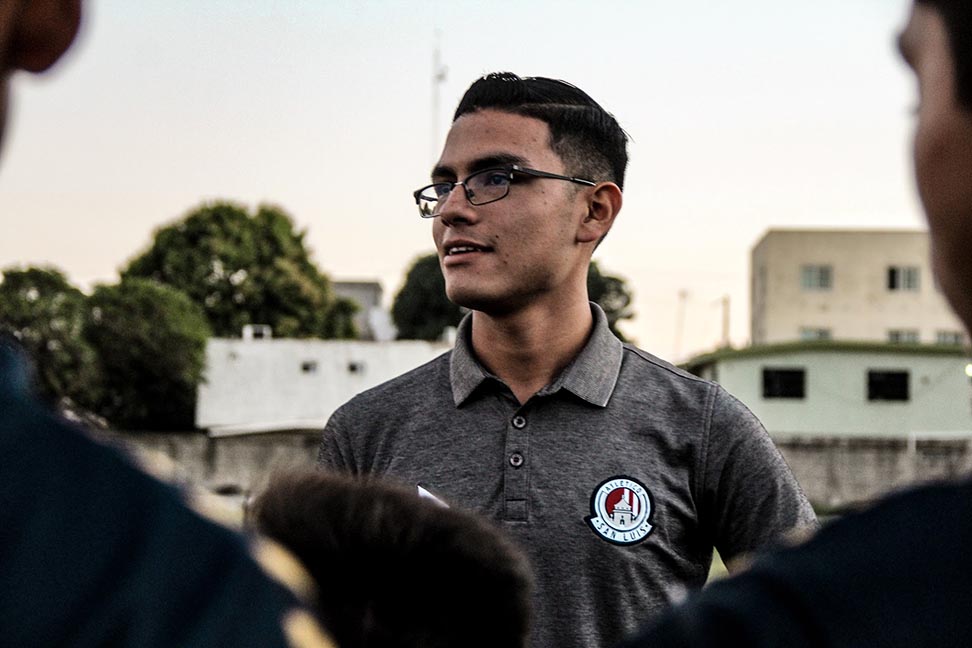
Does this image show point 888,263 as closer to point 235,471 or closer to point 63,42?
point 235,471

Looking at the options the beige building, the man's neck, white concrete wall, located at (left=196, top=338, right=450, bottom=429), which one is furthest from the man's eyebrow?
the beige building

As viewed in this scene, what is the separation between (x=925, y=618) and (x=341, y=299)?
188 feet

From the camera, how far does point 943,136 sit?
Answer: 88cm

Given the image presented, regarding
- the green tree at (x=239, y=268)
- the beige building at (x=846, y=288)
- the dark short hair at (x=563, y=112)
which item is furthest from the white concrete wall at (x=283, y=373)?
the dark short hair at (x=563, y=112)

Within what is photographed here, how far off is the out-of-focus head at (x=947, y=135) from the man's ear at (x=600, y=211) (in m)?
2.54

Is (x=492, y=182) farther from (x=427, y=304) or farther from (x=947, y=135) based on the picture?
(x=427, y=304)

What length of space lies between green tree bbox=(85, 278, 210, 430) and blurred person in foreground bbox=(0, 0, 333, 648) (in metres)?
47.9

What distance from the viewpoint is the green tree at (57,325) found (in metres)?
44.1

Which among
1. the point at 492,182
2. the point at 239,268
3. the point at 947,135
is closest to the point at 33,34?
the point at 947,135

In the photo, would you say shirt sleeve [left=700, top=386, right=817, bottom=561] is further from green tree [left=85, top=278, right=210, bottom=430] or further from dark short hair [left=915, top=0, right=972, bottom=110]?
green tree [left=85, top=278, right=210, bottom=430]

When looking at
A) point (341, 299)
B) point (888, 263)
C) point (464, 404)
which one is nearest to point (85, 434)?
point (464, 404)

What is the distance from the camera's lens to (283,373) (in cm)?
4959

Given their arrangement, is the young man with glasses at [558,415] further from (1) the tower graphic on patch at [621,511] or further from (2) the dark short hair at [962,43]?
(2) the dark short hair at [962,43]

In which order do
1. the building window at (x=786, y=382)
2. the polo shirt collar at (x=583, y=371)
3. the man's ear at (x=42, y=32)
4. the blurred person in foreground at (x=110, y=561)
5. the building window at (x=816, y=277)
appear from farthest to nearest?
the building window at (x=816, y=277)
the building window at (x=786, y=382)
the polo shirt collar at (x=583, y=371)
the man's ear at (x=42, y=32)
the blurred person in foreground at (x=110, y=561)
